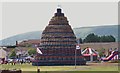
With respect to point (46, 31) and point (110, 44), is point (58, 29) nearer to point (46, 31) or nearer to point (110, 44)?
point (46, 31)

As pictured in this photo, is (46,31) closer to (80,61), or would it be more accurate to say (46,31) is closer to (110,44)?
(80,61)

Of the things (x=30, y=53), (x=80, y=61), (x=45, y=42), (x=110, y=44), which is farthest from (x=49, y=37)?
(x=110, y=44)

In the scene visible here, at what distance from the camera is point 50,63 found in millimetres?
99375

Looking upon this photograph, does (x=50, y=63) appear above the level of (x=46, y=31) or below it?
below

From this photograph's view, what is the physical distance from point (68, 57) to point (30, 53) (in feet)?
195

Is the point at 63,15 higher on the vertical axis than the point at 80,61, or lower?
higher

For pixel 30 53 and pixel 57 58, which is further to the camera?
pixel 30 53

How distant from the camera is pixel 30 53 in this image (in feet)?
520

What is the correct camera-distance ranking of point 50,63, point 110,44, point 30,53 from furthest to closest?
point 110,44, point 30,53, point 50,63

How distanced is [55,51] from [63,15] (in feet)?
26.8

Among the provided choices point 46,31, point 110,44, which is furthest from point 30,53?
point 46,31

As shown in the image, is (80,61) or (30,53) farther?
(30,53)

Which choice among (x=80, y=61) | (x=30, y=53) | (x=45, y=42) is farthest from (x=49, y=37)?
(x=30, y=53)

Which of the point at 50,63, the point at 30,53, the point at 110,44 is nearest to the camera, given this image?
the point at 50,63
